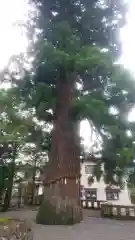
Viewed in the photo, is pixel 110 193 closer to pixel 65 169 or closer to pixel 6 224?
pixel 65 169

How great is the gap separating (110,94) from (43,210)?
530cm

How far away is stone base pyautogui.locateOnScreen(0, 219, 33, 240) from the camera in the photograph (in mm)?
3926

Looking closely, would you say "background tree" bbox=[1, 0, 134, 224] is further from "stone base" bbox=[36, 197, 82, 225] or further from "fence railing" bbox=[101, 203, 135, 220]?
"fence railing" bbox=[101, 203, 135, 220]

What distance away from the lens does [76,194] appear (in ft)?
32.2

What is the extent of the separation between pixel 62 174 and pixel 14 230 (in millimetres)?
5682

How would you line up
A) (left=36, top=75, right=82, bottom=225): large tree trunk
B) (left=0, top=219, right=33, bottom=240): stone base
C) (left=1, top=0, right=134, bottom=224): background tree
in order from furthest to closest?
(left=36, top=75, right=82, bottom=225): large tree trunk → (left=1, top=0, right=134, bottom=224): background tree → (left=0, top=219, right=33, bottom=240): stone base

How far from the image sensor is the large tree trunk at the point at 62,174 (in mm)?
9133

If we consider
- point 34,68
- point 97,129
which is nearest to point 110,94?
point 97,129

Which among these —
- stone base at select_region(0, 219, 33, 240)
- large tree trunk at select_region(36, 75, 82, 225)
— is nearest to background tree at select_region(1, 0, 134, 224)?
large tree trunk at select_region(36, 75, 82, 225)

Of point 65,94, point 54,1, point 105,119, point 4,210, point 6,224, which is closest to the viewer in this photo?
point 6,224

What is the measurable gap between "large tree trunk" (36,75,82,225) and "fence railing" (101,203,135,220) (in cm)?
289

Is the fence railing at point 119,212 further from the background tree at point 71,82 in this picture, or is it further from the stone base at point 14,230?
the stone base at point 14,230

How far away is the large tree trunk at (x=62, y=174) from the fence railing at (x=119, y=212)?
9.47 feet

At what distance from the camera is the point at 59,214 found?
9055 mm
